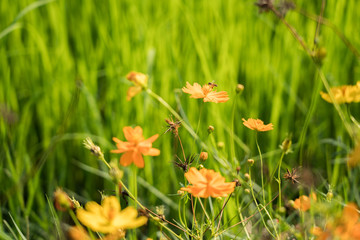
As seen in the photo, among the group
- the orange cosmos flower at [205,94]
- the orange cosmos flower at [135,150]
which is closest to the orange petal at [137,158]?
the orange cosmos flower at [135,150]

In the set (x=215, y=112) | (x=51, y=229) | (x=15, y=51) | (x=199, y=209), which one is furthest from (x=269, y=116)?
(x=15, y=51)

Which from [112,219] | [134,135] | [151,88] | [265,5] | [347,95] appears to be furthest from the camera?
[151,88]

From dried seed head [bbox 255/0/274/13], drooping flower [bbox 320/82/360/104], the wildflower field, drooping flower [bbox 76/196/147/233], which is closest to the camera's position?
drooping flower [bbox 76/196/147/233]

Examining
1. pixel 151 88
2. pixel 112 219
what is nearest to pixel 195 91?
pixel 112 219

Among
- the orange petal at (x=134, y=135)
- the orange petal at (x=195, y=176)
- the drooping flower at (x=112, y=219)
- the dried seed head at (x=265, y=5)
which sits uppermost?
the dried seed head at (x=265, y=5)

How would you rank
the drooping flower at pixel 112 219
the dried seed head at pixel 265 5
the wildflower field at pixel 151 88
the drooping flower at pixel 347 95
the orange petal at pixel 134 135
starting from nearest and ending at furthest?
1. the drooping flower at pixel 112 219
2. the orange petal at pixel 134 135
3. the drooping flower at pixel 347 95
4. the dried seed head at pixel 265 5
5. the wildflower field at pixel 151 88

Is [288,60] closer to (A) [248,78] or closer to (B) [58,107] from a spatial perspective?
(A) [248,78]

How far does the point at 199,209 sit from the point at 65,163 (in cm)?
53

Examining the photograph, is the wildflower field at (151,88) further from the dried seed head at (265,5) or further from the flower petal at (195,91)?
the flower petal at (195,91)

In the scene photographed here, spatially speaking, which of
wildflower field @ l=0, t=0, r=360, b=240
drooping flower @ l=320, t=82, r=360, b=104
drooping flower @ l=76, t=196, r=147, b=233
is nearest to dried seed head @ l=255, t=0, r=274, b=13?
drooping flower @ l=320, t=82, r=360, b=104

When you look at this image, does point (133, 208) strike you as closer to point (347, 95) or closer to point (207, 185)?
point (207, 185)

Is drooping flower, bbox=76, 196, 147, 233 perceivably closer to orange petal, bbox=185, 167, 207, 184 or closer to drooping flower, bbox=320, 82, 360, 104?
orange petal, bbox=185, 167, 207, 184

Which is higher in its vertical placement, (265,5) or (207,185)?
(265,5)

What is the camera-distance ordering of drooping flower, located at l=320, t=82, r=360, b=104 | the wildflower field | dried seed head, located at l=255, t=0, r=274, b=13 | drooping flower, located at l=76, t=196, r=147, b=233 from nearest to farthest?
drooping flower, located at l=76, t=196, r=147, b=233
drooping flower, located at l=320, t=82, r=360, b=104
dried seed head, located at l=255, t=0, r=274, b=13
the wildflower field
